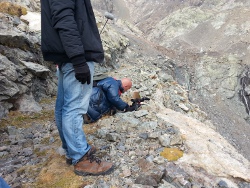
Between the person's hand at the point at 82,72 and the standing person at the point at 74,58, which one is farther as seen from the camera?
the person's hand at the point at 82,72

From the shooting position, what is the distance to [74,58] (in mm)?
3449

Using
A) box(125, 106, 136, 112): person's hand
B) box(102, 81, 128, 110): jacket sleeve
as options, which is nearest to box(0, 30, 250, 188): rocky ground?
box(125, 106, 136, 112): person's hand

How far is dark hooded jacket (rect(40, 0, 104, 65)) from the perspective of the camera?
132 inches

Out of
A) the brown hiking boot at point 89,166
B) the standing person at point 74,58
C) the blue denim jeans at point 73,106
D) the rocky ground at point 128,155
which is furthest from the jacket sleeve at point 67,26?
the rocky ground at point 128,155

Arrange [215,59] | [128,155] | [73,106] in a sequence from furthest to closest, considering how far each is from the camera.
Answer: [215,59]
[128,155]
[73,106]

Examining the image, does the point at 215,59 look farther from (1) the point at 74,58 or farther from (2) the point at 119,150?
(1) the point at 74,58

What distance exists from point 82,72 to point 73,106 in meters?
0.60

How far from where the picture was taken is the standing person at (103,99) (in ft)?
22.0

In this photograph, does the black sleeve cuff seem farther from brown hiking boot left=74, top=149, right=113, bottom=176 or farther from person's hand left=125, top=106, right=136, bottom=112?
person's hand left=125, top=106, right=136, bottom=112

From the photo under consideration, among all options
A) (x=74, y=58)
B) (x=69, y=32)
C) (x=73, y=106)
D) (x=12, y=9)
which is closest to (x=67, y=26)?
(x=69, y=32)

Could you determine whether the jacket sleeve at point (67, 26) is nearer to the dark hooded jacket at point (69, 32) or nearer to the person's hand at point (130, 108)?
the dark hooded jacket at point (69, 32)

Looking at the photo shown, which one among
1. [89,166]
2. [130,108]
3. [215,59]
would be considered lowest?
[215,59]

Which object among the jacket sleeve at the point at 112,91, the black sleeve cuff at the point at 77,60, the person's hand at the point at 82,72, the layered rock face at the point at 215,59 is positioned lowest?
the layered rock face at the point at 215,59

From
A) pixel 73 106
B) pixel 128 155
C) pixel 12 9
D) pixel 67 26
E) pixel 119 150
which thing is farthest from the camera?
pixel 12 9
